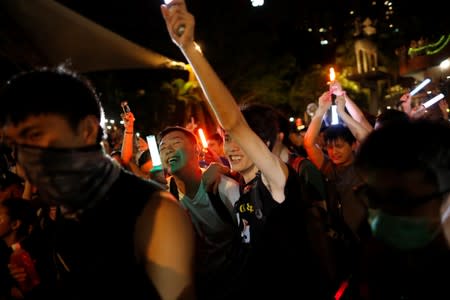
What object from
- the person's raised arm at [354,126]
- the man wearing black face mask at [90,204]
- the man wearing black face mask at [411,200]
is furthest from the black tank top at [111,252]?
the person's raised arm at [354,126]

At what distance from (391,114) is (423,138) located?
3.50m

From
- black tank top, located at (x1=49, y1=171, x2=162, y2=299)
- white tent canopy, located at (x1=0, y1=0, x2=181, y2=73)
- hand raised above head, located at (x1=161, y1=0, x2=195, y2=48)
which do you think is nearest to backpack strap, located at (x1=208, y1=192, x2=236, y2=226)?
hand raised above head, located at (x1=161, y1=0, x2=195, y2=48)

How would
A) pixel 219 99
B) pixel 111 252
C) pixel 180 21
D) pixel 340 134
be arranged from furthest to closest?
pixel 340 134 < pixel 219 99 < pixel 180 21 < pixel 111 252

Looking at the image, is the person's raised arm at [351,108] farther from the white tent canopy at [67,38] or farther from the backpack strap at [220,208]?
the white tent canopy at [67,38]

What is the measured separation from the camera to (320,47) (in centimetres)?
3722

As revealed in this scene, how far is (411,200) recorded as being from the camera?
6.32 ft

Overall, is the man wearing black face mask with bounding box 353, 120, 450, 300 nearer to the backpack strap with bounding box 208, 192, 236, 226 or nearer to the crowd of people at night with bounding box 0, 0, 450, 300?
the crowd of people at night with bounding box 0, 0, 450, 300

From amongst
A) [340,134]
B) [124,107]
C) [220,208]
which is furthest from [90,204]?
[124,107]

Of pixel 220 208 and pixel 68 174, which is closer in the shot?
pixel 68 174

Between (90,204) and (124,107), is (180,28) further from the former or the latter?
(124,107)

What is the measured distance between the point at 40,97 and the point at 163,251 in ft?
2.69

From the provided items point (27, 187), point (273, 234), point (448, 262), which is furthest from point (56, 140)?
point (27, 187)

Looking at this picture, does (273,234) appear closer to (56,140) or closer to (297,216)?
(297,216)

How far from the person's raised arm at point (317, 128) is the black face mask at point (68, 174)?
12.3 ft
